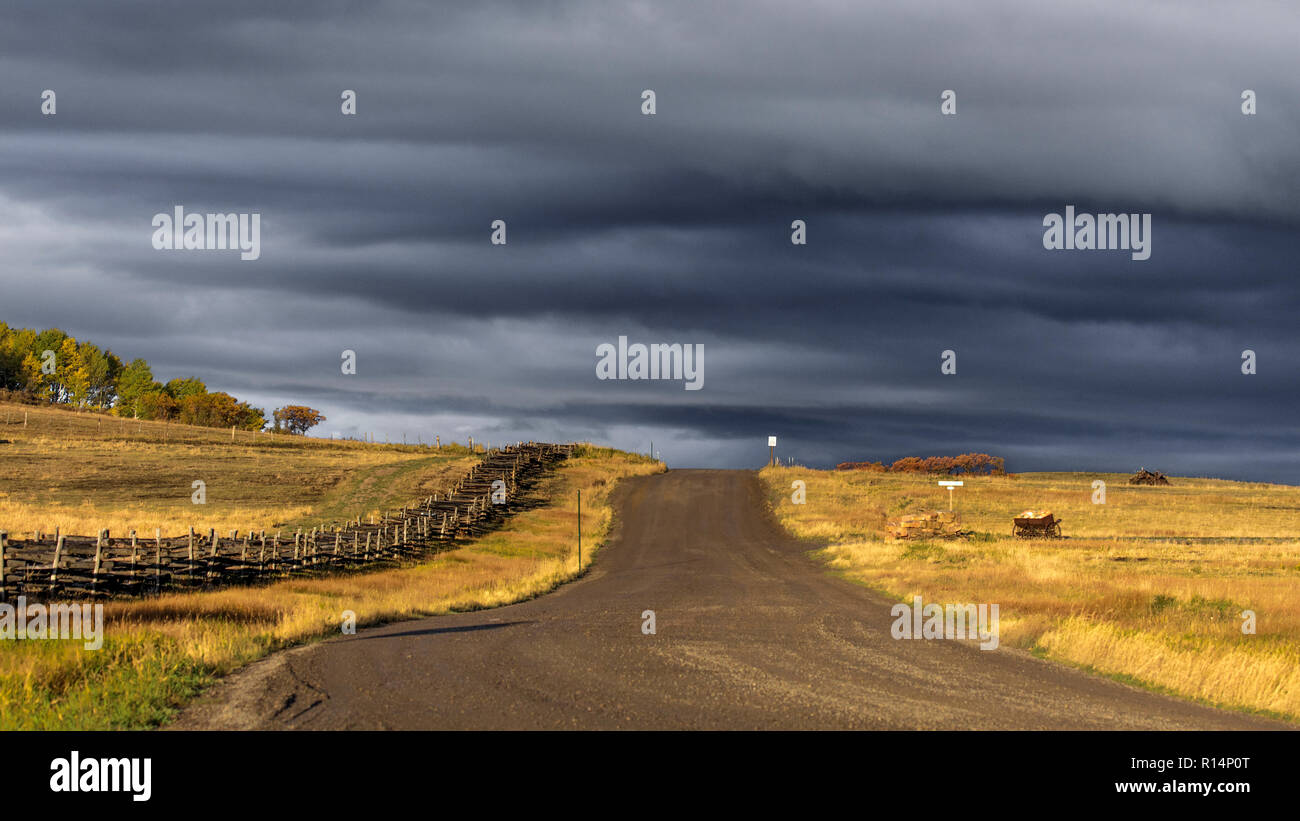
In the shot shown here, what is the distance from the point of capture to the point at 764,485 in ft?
268

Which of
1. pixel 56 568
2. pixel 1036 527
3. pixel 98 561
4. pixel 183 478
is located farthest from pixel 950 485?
pixel 183 478

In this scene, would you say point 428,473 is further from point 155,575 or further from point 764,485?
point 155,575

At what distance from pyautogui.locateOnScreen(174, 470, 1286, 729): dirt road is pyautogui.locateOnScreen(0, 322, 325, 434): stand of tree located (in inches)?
5984

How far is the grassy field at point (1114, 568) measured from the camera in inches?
702

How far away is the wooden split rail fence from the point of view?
25.8 meters

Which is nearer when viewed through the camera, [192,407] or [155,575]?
[155,575]

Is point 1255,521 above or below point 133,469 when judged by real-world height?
below

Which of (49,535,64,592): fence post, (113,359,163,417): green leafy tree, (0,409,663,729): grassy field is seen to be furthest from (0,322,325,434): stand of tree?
(49,535,64,592): fence post

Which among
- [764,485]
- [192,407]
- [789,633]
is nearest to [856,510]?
[764,485]

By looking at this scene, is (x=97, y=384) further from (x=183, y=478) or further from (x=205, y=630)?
(x=205, y=630)

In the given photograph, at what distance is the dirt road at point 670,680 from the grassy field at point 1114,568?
53.9 inches

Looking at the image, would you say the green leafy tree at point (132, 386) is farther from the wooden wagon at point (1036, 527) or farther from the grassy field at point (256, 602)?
the wooden wagon at point (1036, 527)

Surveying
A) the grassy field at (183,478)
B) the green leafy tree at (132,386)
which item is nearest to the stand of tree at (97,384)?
the green leafy tree at (132,386)

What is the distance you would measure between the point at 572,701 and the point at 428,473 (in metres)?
64.0
